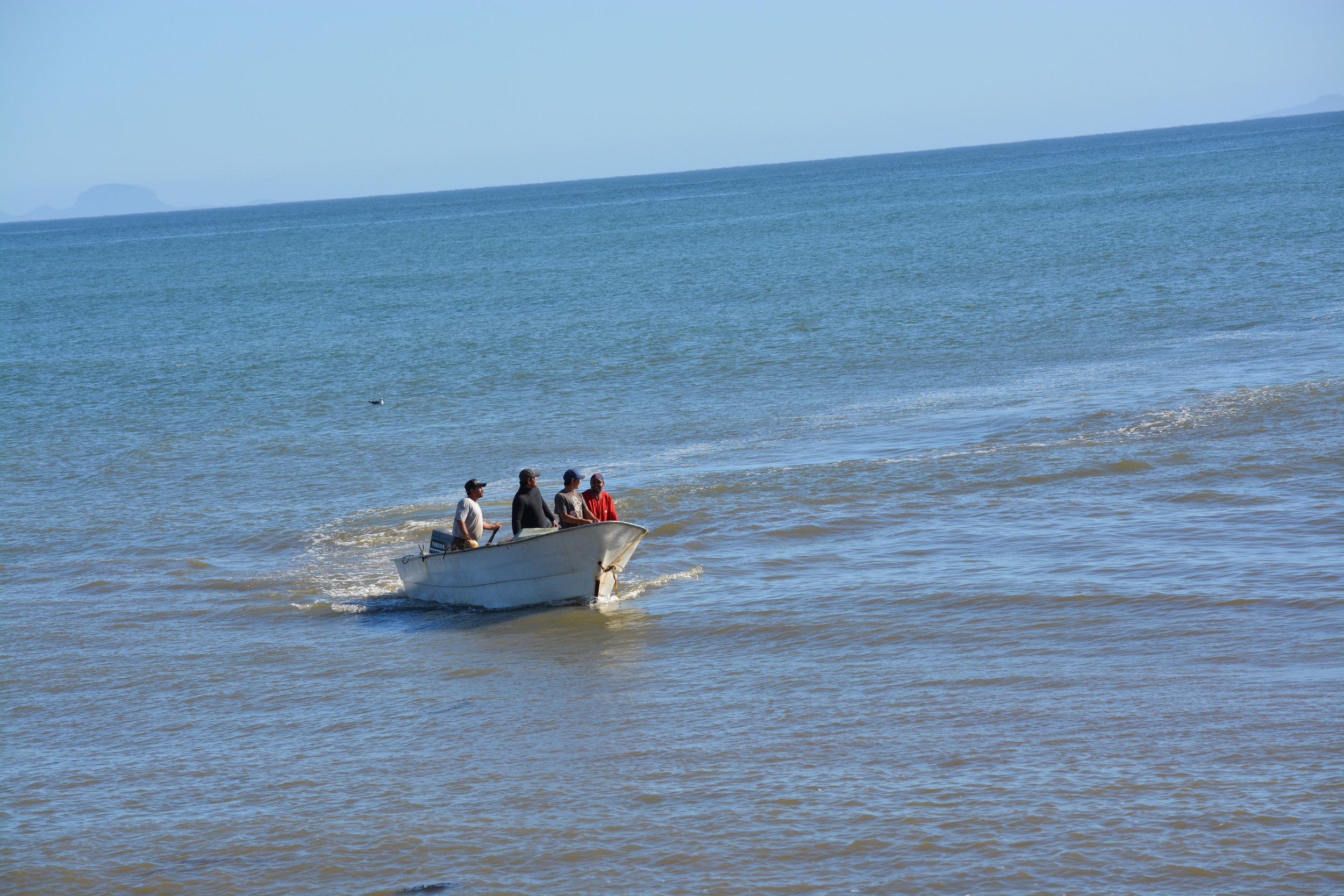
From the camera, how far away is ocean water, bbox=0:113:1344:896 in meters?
6.97

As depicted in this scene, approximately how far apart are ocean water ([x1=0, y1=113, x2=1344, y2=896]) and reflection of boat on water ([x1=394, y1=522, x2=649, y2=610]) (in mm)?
266

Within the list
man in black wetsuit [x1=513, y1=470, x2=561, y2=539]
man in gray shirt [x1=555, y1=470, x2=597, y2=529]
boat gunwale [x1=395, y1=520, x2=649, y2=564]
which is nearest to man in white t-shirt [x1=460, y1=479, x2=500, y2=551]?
boat gunwale [x1=395, y1=520, x2=649, y2=564]

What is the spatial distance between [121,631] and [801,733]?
7628mm

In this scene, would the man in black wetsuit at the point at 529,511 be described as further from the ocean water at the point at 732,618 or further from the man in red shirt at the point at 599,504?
the ocean water at the point at 732,618

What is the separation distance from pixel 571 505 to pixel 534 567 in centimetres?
75

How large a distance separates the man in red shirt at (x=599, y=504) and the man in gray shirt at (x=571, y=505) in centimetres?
10

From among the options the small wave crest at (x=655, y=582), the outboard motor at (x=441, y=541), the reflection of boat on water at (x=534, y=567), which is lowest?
the small wave crest at (x=655, y=582)

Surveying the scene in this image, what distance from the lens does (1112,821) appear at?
264 inches

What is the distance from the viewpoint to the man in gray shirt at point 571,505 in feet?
39.8

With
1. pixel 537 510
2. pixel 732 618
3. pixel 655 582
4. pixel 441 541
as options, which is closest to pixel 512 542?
pixel 537 510

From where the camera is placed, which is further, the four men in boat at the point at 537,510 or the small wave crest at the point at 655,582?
the small wave crest at the point at 655,582

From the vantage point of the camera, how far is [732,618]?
11.2m

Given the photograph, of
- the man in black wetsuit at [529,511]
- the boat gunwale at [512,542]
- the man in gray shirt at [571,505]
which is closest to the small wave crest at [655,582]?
the boat gunwale at [512,542]

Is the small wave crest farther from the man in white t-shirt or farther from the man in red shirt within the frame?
the man in white t-shirt
